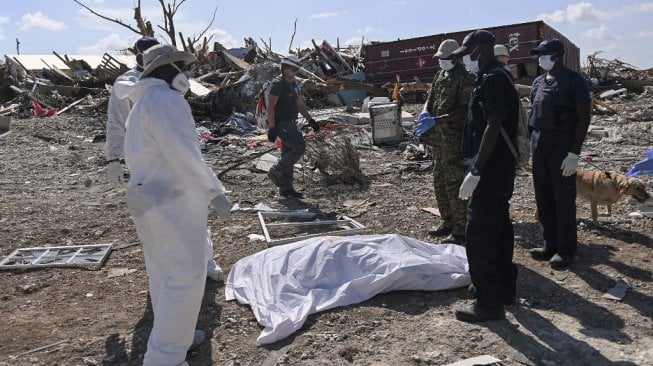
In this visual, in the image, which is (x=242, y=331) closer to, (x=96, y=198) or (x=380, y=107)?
(x=96, y=198)

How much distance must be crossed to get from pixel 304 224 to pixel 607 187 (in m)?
2.90

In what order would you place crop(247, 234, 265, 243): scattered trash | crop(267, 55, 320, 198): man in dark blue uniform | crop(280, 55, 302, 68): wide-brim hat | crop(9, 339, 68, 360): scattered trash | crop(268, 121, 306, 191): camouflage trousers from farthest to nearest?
crop(268, 121, 306, 191): camouflage trousers → crop(267, 55, 320, 198): man in dark blue uniform → crop(280, 55, 302, 68): wide-brim hat → crop(247, 234, 265, 243): scattered trash → crop(9, 339, 68, 360): scattered trash

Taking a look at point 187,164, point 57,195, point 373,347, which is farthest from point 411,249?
point 57,195

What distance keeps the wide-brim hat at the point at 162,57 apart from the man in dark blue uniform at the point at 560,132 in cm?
275

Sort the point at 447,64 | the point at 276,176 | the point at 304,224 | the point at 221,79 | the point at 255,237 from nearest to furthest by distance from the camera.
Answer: the point at 447,64 → the point at 255,237 → the point at 304,224 → the point at 276,176 → the point at 221,79

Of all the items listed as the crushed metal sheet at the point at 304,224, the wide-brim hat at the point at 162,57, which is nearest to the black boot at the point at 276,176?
the crushed metal sheet at the point at 304,224

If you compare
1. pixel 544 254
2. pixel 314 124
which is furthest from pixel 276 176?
pixel 544 254

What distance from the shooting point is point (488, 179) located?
3434 millimetres

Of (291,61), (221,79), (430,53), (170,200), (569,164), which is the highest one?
(430,53)

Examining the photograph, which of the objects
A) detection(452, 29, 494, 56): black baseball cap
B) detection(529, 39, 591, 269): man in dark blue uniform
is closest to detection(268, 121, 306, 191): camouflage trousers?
detection(529, 39, 591, 269): man in dark blue uniform

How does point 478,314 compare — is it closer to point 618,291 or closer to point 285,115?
point 618,291

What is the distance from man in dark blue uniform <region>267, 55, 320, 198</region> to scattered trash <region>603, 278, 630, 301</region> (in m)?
4.01

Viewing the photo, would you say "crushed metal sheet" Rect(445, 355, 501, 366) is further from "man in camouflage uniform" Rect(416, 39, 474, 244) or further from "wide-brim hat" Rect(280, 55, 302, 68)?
"wide-brim hat" Rect(280, 55, 302, 68)

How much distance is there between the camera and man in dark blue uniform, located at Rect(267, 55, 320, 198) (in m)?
6.90
